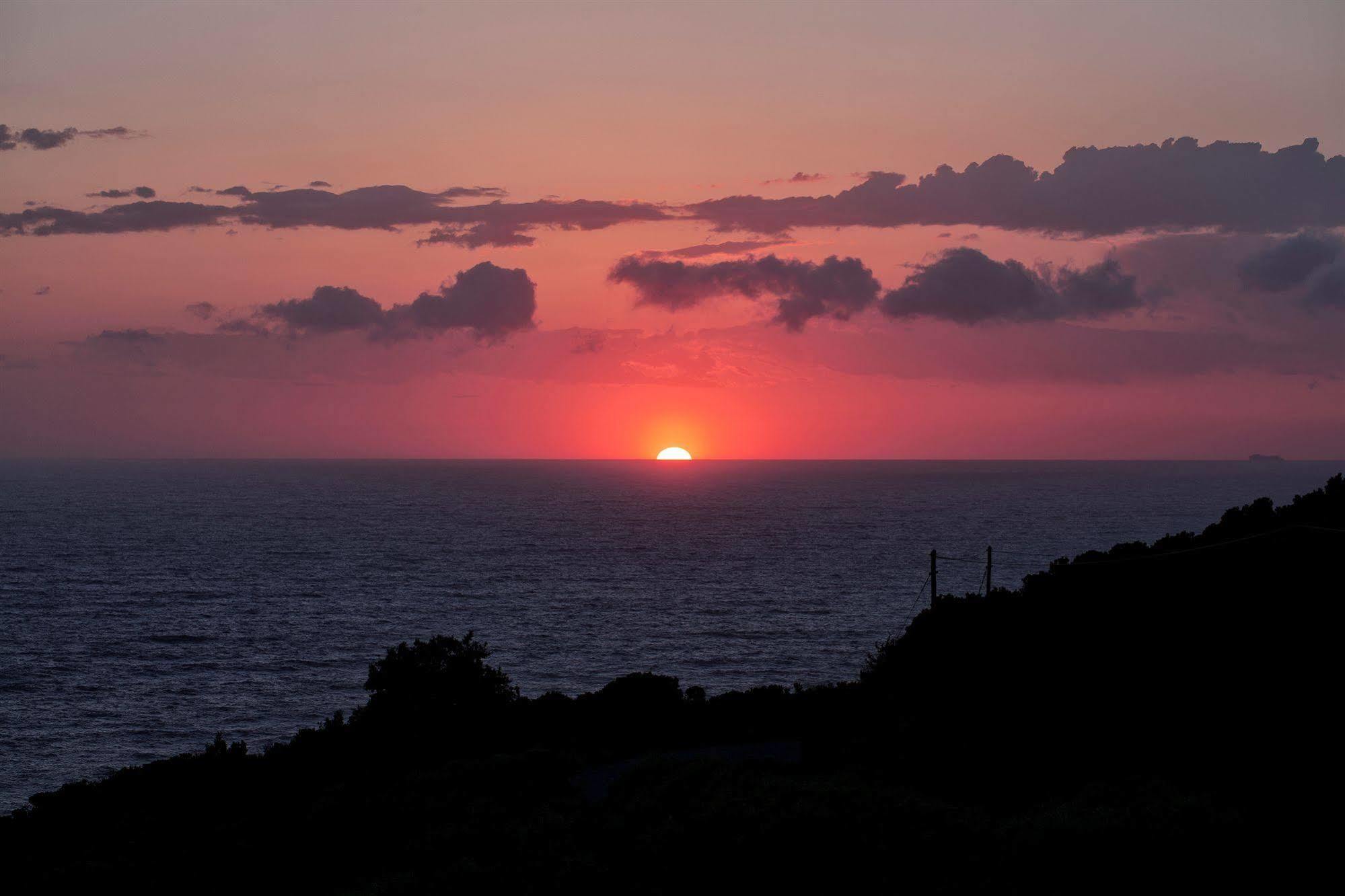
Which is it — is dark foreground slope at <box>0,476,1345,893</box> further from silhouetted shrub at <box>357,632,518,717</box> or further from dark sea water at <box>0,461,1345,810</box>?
dark sea water at <box>0,461,1345,810</box>

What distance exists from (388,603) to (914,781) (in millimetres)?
66074

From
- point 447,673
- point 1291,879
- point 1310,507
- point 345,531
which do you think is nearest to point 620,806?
point 1291,879

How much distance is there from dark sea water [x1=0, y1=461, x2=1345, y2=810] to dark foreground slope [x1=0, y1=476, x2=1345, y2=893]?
2207 cm

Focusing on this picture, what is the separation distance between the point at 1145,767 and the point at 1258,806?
2.93 meters

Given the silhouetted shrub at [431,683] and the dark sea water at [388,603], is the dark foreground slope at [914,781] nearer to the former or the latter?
the silhouetted shrub at [431,683]

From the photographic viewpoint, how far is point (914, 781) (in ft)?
70.9

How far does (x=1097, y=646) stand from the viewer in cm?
2341

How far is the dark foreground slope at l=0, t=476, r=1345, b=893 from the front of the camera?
16.0 metres

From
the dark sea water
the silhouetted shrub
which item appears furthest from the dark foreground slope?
the dark sea water

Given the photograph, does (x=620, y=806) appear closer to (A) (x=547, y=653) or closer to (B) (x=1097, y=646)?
(B) (x=1097, y=646)

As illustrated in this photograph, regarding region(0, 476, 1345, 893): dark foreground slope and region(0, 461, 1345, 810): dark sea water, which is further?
region(0, 461, 1345, 810): dark sea water

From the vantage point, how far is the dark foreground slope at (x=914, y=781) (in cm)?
1598

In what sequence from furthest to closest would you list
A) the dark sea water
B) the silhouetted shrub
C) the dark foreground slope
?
the dark sea water
the silhouetted shrub
the dark foreground slope

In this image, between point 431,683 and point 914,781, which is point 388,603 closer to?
point 431,683
